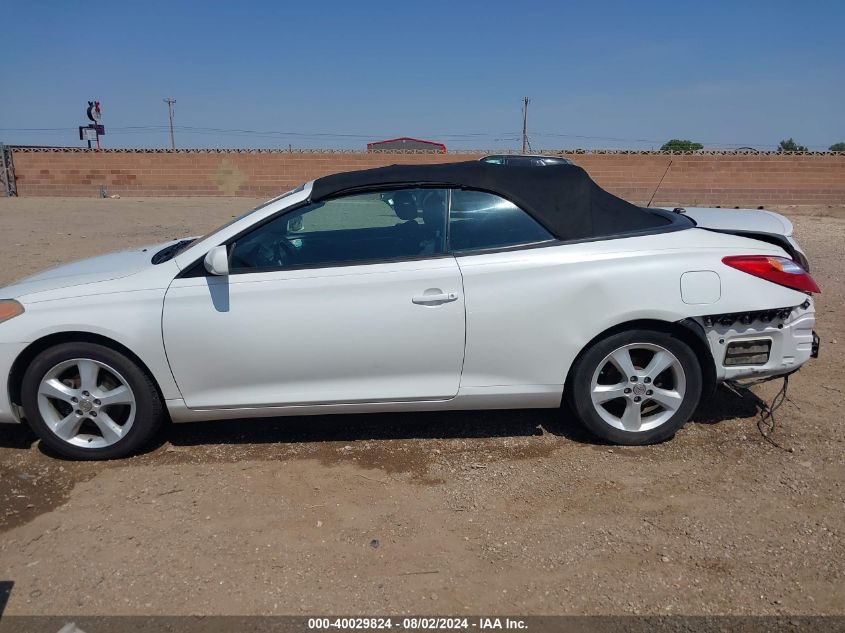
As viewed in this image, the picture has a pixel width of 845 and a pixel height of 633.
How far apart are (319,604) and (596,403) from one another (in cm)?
196

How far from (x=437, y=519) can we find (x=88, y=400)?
2.10 meters

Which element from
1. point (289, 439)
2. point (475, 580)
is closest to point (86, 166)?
point (289, 439)

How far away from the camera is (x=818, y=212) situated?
22.1m

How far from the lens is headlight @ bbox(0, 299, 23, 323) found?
363 centimetres

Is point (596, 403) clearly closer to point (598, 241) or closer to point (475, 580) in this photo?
point (598, 241)

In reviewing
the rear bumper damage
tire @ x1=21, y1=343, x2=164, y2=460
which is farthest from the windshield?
the rear bumper damage

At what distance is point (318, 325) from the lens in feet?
11.7

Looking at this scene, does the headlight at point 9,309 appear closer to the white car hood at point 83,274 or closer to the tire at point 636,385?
the white car hood at point 83,274

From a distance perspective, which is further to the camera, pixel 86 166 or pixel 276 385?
pixel 86 166

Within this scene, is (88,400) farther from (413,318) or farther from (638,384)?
(638,384)

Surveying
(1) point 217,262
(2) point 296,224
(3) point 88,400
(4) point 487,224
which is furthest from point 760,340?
(3) point 88,400

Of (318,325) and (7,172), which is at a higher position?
(7,172)

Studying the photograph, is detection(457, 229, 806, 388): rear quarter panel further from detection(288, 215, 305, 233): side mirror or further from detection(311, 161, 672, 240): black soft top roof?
detection(288, 215, 305, 233): side mirror

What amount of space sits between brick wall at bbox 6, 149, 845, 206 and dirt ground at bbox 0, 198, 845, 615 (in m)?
21.7
